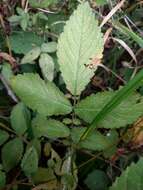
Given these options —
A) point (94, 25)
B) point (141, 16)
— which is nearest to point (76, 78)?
point (94, 25)

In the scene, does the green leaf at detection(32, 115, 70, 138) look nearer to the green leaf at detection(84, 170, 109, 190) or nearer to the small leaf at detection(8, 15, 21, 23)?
the green leaf at detection(84, 170, 109, 190)

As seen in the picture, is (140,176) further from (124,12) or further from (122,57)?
(124,12)

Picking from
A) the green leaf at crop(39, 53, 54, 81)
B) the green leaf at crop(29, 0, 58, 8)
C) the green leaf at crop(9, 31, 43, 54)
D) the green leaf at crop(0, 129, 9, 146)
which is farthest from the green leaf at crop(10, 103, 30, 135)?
the green leaf at crop(29, 0, 58, 8)

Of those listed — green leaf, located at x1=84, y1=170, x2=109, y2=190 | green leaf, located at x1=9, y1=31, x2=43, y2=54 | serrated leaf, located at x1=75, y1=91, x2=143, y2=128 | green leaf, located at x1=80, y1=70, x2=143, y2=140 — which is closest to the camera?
green leaf, located at x1=80, y1=70, x2=143, y2=140

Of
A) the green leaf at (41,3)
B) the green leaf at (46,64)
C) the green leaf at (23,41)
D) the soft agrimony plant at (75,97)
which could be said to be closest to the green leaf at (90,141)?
the soft agrimony plant at (75,97)

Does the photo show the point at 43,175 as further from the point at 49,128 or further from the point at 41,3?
the point at 41,3
